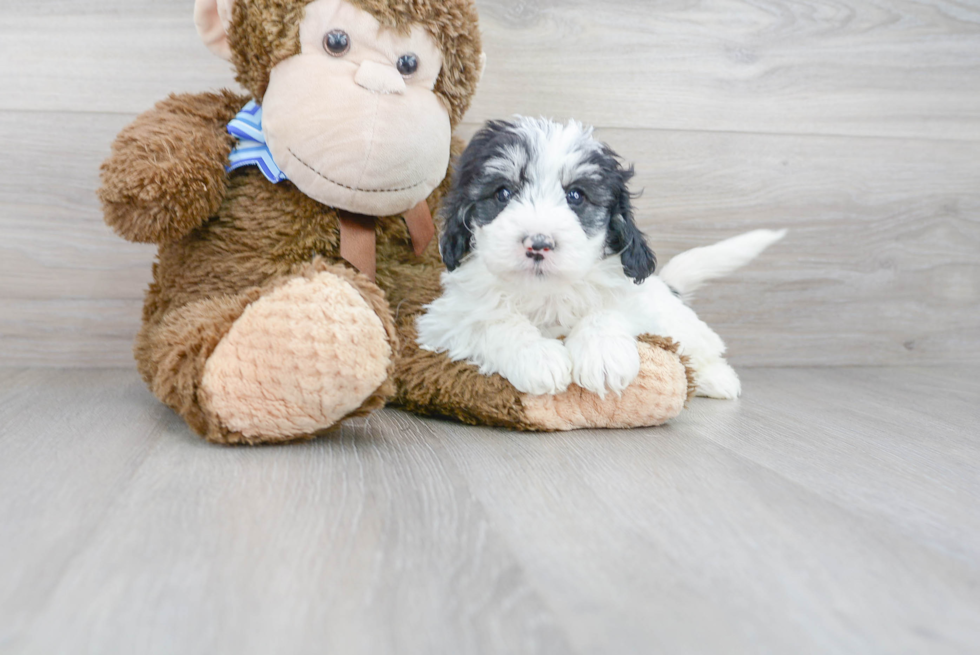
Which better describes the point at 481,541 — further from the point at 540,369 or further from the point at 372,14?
the point at 372,14

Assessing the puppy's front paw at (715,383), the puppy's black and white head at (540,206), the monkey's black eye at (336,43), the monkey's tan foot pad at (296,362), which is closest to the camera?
the monkey's tan foot pad at (296,362)

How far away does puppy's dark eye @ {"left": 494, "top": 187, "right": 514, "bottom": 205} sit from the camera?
1249 millimetres

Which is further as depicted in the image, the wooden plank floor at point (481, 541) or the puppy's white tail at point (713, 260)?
the puppy's white tail at point (713, 260)

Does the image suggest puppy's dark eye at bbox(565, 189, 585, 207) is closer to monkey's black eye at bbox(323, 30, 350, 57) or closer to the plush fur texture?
the plush fur texture

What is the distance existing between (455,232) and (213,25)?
57cm

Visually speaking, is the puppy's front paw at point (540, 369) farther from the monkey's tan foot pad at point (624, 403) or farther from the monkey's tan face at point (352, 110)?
the monkey's tan face at point (352, 110)

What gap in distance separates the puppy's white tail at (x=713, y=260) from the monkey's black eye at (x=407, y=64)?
0.76 m

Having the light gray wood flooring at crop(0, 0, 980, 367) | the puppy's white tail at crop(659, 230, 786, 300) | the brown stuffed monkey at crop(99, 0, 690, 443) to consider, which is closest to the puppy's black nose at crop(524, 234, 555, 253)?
the brown stuffed monkey at crop(99, 0, 690, 443)

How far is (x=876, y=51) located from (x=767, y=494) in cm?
154

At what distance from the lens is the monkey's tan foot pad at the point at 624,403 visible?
1.31m

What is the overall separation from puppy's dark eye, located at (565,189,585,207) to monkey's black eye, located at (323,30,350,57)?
0.44 m

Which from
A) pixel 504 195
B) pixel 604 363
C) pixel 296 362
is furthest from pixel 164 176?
pixel 604 363

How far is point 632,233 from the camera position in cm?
130

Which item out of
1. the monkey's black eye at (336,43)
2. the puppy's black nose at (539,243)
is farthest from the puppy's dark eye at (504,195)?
the monkey's black eye at (336,43)
